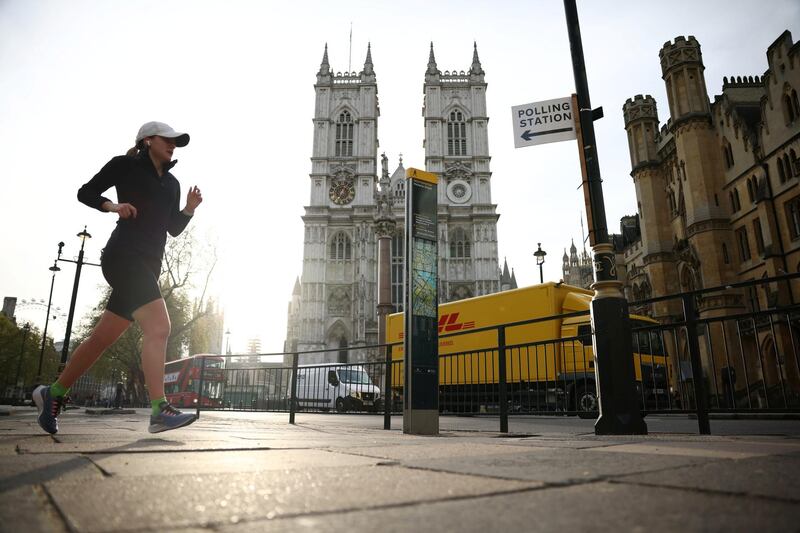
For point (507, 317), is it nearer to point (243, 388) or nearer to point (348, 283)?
point (243, 388)

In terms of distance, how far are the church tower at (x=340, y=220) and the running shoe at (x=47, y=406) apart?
4060 cm

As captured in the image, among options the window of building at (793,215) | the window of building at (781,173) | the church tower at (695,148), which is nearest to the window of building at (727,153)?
the church tower at (695,148)

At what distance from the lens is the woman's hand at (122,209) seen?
134 inches

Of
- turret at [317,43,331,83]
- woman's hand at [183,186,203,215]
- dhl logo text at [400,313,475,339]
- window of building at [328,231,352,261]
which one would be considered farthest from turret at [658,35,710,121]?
turret at [317,43,331,83]

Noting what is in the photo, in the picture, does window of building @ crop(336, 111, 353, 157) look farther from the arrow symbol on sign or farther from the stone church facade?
the arrow symbol on sign

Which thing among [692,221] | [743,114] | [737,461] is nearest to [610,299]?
[737,461]

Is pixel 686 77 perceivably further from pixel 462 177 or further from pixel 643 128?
pixel 462 177

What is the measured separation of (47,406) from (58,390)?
0.38 feet

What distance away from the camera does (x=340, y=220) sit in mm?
50969

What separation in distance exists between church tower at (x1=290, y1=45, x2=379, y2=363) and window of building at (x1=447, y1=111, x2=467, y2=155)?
25.5 feet

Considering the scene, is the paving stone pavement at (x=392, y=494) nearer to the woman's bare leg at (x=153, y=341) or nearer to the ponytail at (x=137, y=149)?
the woman's bare leg at (x=153, y=341)

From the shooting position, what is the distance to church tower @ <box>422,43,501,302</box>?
1965 inches

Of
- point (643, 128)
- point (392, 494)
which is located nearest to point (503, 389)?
point (392, 494)

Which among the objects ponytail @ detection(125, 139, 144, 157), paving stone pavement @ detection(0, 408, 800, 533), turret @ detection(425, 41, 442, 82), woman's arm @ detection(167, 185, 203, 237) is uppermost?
turret @ detection(425, 41, 442, 82)
